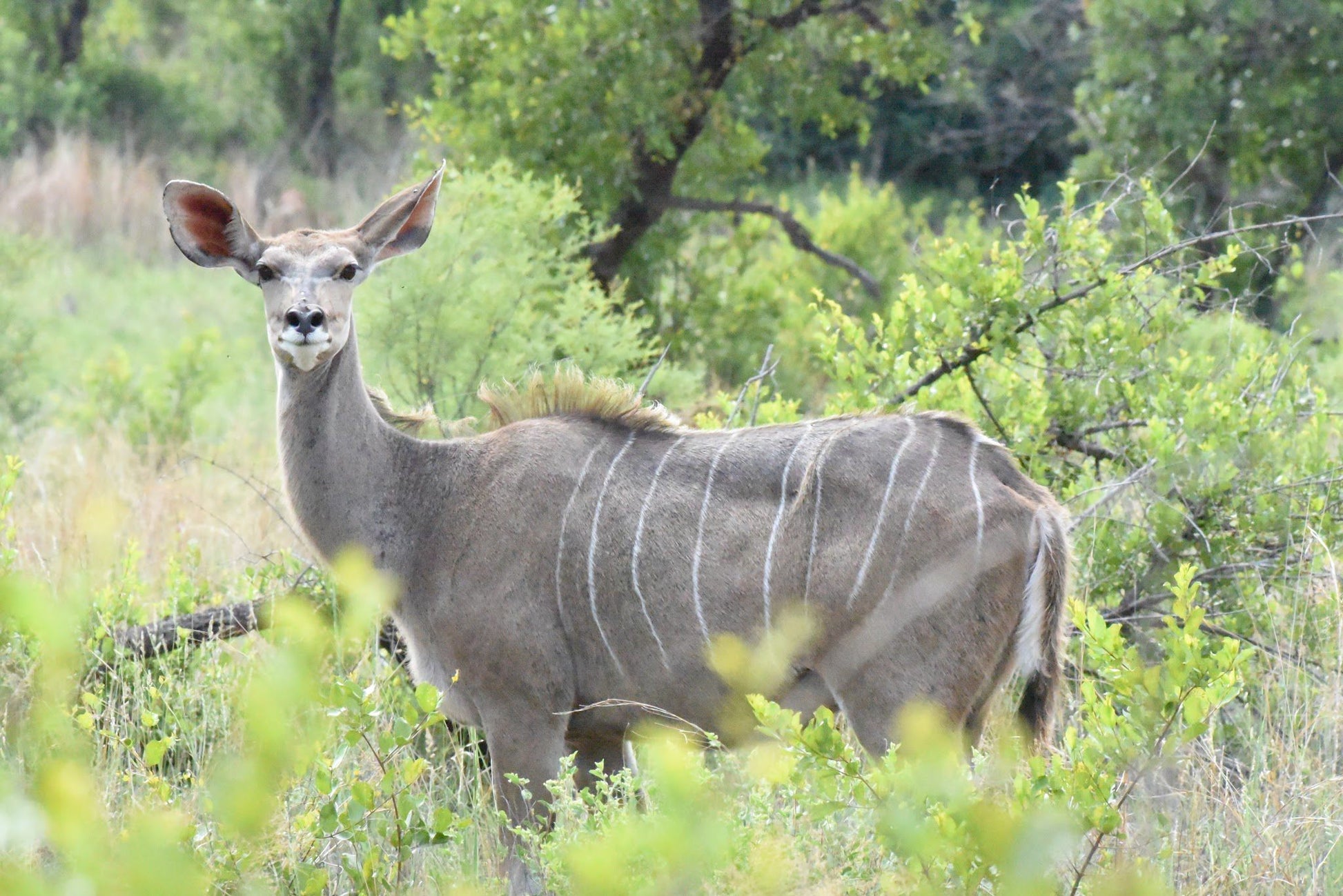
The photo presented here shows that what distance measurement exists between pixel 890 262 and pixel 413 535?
23.3 feet

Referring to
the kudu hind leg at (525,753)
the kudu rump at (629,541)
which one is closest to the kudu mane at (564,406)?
the kudu rump at (629,541)

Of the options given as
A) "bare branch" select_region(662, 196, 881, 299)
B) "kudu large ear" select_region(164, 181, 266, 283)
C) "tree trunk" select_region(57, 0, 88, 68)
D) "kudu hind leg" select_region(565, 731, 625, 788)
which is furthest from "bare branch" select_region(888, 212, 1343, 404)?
"tree trunk" select_region(57, 0, 88, 68)

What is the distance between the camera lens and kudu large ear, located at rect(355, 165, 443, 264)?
144 inches

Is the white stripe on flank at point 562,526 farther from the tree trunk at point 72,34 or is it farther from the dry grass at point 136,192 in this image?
the tree trunk at point 72,34

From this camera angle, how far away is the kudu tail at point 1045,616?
3066 millimetres

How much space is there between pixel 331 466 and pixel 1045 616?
1.67 metres

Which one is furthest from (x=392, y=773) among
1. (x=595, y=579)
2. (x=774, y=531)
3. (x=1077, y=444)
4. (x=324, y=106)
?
(x=324, y=106)

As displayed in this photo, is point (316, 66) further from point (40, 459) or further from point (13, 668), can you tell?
point (13, 668)

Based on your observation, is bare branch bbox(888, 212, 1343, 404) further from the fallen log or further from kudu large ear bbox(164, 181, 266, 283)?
kudu large ear bbox(164, 181, 266, 283)

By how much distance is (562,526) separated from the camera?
3.37 meters

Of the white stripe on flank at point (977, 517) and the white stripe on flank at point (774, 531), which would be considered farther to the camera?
the white stripe on flank at point (774, 531)

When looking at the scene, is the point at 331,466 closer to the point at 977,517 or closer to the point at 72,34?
the point at 977,517

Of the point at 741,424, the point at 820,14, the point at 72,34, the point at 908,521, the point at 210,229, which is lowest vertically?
the point at 72,34

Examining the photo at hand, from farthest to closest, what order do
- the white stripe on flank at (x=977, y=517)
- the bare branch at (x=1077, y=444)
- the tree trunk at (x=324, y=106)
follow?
the tree trunk at (x=324, y=106) < the bare branch at (x=1077, y=444) < the white stripe on flank at (x=977, y=517)
